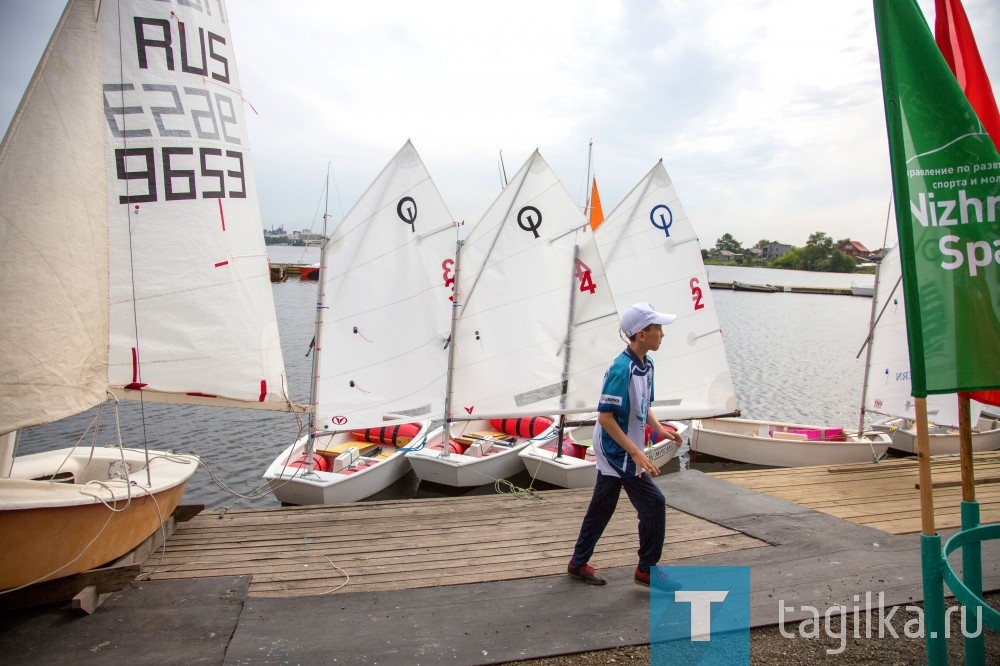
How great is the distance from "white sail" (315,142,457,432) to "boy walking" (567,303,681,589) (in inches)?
222

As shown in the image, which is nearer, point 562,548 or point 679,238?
→ point 562,548

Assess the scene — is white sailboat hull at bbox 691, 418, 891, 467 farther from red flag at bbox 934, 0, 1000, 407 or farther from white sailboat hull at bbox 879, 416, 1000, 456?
red flag at bbox 934, 0, 1000, 407

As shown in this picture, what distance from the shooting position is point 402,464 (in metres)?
10.4

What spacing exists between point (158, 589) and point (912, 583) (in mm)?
4997

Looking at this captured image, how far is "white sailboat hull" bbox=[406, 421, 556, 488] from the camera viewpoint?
964 centimetres

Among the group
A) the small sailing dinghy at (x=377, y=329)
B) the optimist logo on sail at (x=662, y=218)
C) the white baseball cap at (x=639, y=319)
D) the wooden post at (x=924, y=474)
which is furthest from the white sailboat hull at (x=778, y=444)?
the wooden post at (x=924, y=474)

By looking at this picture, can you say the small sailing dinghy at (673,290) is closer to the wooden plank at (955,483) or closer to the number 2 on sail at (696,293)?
the number 2 on sail at (696,293)

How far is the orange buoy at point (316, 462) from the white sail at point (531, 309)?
6.88 ft

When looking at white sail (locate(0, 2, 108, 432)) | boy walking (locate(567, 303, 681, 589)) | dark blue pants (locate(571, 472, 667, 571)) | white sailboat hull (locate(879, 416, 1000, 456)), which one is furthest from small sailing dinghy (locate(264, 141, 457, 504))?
white sailboat hull (locate(879, 416, 1000, 456))

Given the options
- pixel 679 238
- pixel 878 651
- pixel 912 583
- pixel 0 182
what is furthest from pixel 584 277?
pixel 0 182

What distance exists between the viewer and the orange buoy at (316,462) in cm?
908

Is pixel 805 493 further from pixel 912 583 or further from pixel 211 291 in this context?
pixel 211 291

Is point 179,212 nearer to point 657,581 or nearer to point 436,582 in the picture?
point 436,582

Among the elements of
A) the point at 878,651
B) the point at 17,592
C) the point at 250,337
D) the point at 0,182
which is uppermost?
the point at 0,182
